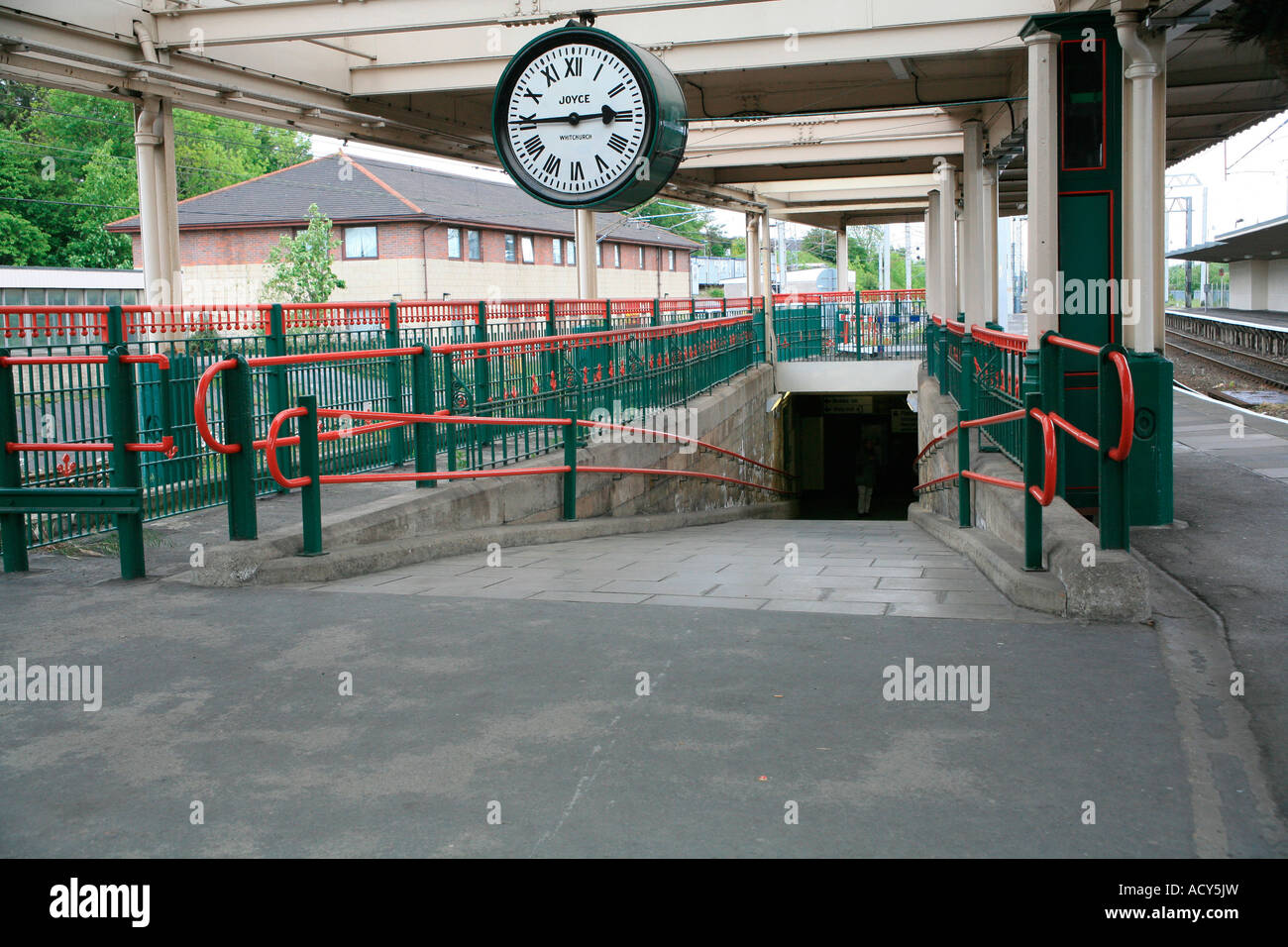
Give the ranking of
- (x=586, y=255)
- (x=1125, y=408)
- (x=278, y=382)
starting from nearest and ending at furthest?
(x=1125, y=408) < (x=278, y=382) < (x=586, y=255)

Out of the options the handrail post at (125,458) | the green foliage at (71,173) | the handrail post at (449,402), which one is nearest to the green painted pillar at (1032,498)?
the handrail post at (449,402)

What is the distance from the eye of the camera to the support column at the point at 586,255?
961 inches

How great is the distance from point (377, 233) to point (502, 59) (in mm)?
28351

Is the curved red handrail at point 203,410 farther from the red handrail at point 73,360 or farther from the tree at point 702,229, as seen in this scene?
the tree at point 702,229

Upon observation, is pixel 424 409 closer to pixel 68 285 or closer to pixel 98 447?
pixel 98 447

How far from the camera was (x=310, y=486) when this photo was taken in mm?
7285

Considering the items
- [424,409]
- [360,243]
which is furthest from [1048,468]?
[360,243]

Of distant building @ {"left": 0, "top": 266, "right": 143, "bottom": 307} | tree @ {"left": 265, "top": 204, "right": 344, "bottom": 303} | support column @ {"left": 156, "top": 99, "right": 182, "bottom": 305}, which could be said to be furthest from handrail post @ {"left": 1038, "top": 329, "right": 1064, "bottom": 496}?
tree @ {"left": 265, "top": 204, "right": 344, "bottom": 303}

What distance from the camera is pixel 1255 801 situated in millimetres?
3709

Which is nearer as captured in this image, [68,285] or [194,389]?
[194,389]

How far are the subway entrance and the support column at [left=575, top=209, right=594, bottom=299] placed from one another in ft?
33.9

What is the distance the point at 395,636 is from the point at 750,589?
224 centimetres

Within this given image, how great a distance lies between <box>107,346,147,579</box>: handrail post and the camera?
7.07m
